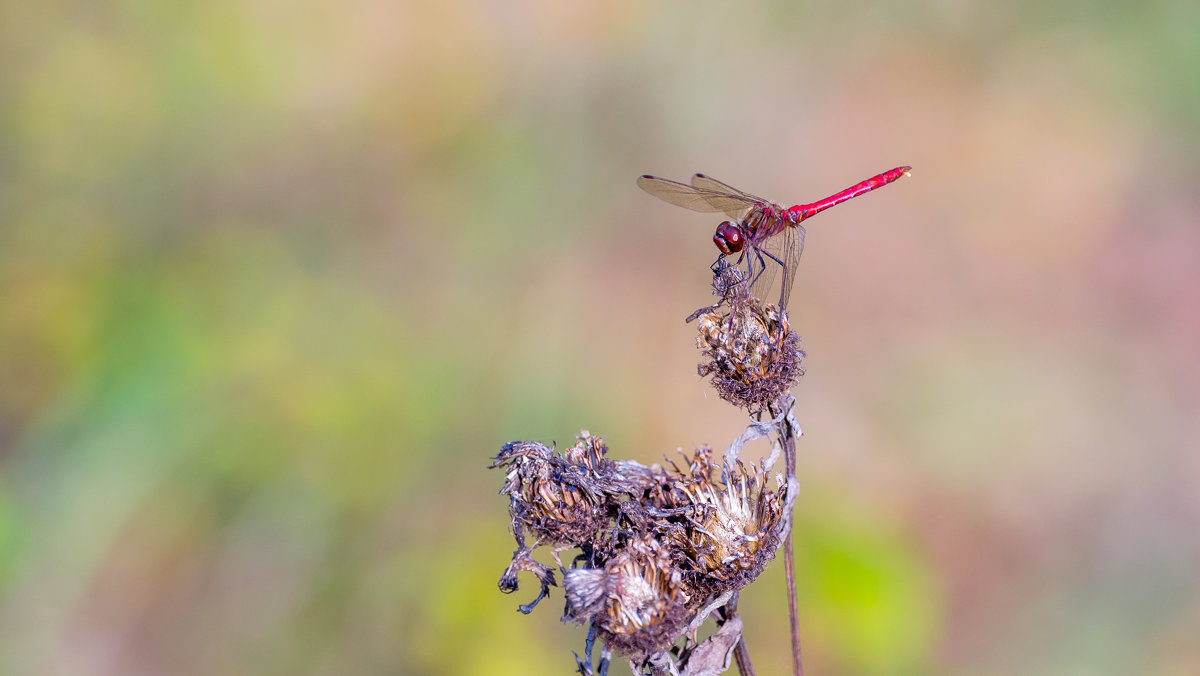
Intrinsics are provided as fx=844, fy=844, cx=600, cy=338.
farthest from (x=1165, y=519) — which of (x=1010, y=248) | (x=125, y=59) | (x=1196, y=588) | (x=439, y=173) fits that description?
(x=125, y=59)

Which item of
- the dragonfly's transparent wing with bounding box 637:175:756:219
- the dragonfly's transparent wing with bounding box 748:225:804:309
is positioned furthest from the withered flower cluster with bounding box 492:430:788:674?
the dragonfly's transparent wing with bounding box 637:175:756:219

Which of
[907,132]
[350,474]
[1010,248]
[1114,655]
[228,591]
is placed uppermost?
[907,132]

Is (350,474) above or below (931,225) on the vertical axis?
below

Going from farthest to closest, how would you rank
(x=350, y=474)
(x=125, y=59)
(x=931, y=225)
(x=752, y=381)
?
(x=931, y=225)
(x=125, y=59)
(x=350, y=474)
(x=752, y=381)

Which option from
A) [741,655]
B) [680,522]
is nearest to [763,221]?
[680,522]

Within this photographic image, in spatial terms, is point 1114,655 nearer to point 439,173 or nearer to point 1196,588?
point 1196,588

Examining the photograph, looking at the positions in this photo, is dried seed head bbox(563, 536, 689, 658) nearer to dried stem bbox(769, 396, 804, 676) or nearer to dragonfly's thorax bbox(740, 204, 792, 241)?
dried stem bbox(769, 396, 804, 676)
